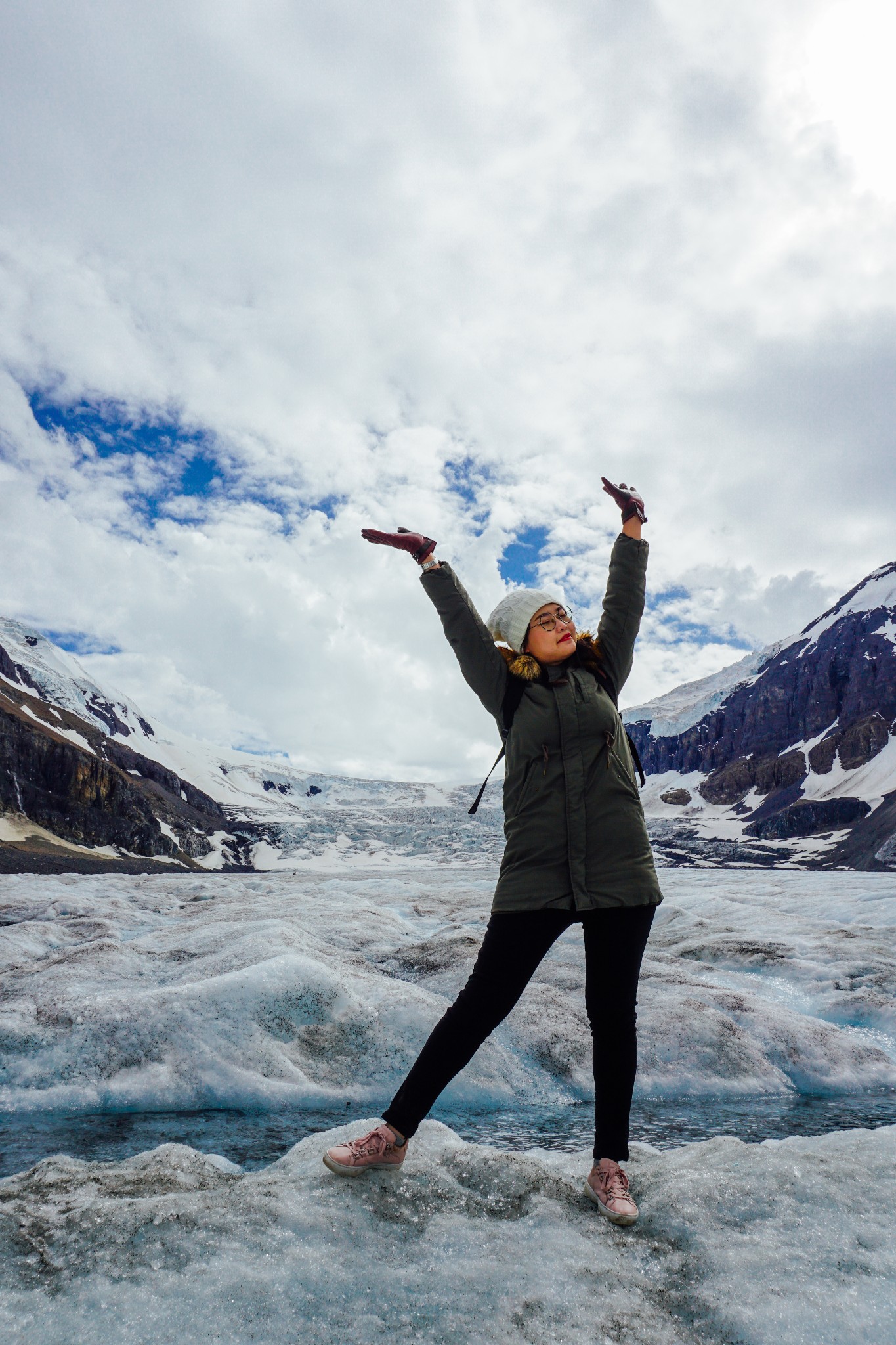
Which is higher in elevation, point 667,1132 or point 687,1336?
point 687,1336

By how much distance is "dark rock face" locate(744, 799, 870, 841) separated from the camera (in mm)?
117438

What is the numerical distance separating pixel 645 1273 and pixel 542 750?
2.13 m

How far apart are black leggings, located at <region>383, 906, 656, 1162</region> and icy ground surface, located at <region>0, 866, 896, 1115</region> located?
3152 millimetres

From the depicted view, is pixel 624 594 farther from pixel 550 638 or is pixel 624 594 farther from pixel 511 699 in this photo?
pixel 511 699

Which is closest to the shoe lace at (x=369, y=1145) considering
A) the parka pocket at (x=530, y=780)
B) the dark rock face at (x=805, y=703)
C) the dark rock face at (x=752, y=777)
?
the parka pocket at (x=530, y=780)

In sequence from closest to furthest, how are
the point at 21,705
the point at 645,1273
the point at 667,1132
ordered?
the point at 645,1273
the point at 667,1132
the point at 21,705

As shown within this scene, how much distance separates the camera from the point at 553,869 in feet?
10.7

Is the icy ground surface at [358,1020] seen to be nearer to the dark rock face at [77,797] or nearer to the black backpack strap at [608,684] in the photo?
the black backpack strap at [608,684]

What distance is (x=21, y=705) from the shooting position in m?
98.6

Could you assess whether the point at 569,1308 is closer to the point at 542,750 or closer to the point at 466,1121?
the point at 542,750

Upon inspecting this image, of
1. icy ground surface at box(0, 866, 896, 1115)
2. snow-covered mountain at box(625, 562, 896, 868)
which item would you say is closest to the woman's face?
icy ground surface at box(0, 866, 896, 1115)

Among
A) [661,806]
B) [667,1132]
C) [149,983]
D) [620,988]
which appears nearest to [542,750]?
[620,988]

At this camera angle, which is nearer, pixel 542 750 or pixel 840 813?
pixel 542 750

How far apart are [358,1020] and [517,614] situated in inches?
188
